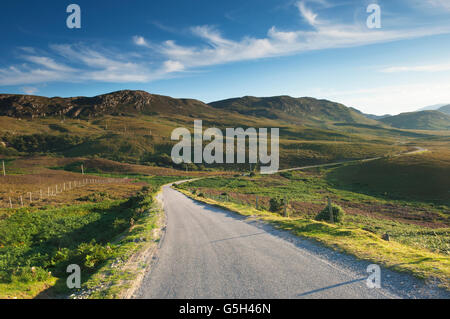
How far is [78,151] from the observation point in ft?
408

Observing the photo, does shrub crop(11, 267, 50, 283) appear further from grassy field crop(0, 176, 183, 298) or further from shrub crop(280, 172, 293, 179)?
shrub crop(280, 172, 293, 179)

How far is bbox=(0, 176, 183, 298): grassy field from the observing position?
8320 mm

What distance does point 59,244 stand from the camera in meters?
16.6

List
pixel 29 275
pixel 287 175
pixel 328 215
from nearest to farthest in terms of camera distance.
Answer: pixel 29 275
pixel 328 215
pixel 287 175

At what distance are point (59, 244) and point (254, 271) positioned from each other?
15.3 metres

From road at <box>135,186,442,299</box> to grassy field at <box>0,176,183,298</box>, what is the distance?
181cm

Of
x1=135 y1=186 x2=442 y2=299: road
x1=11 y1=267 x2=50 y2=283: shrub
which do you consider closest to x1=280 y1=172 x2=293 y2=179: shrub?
x1=135 y1=186 x2=442 y2=299: road

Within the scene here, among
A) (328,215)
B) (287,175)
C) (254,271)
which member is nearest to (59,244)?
(254,271)

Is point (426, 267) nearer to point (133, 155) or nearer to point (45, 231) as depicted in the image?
point (45, 231)

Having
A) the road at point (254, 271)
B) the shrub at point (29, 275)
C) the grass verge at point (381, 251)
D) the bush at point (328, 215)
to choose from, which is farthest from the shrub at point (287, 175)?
the shrub at point (29, 275)

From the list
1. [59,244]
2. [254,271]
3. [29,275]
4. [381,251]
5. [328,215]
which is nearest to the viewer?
[254,271]

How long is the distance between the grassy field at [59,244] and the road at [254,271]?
181cm

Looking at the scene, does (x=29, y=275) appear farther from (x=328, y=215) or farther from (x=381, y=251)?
(x=328, y=215)

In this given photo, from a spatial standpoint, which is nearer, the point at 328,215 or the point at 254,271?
the point at 254,271
